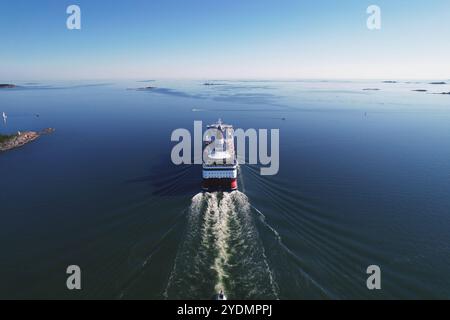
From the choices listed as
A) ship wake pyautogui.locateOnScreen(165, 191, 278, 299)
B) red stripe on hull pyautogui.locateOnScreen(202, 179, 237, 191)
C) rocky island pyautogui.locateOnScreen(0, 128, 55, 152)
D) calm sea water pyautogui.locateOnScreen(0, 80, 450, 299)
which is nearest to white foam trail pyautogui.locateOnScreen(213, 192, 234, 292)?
ship wake pyautogui.locateOnScreen(165, 191, 278, 299)

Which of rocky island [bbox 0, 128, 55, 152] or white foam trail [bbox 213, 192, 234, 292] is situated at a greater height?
rocky island [bbox 0, 128, 55, 152]

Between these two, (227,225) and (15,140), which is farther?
(15,140)

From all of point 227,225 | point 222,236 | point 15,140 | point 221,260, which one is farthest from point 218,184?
point 15,140

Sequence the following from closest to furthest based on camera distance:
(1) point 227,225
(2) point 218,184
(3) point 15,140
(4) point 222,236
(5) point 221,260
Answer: (5) point 221,260, (4) point 222,236, (1) point 227,225, (2) point 218,184, (3) point 15,140

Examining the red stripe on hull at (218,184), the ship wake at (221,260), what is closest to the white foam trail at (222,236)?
the ship wake at (221,260)

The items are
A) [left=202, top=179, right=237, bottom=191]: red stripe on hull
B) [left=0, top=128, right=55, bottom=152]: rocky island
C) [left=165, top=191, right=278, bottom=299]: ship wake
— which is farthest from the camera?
[left=0, top=128, right=55, bottom=152]: rocky island

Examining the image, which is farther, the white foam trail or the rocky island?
the rocky island

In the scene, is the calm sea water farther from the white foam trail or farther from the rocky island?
the rocky island

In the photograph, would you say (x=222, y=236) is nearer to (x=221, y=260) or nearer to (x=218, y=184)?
(x=221, y=260)

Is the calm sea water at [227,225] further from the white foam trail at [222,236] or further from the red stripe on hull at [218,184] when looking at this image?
the red stripe on hull at [218,184]
